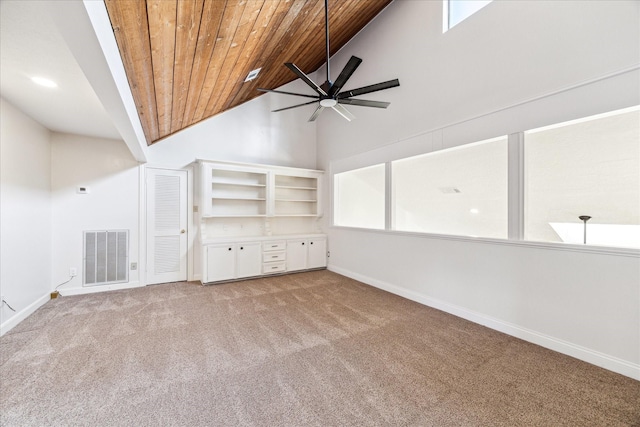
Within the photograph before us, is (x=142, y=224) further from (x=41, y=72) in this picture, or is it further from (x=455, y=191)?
(x=455, y=191)

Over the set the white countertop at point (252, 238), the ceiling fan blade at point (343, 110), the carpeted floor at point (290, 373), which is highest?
the ceiling fan blade at point (343, 110)

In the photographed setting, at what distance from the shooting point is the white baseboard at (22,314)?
108 inches

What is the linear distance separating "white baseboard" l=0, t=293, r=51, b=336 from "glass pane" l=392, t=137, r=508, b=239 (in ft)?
16.2

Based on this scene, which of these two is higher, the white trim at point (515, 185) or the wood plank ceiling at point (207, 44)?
the wood plank ceiling at point (207, 44)

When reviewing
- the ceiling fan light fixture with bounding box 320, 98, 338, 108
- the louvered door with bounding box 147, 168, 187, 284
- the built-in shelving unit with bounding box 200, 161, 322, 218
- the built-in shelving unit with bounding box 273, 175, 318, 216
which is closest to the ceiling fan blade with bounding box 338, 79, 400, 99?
the ceiling fan light fixture with bounding box 320, 98, 338, 108

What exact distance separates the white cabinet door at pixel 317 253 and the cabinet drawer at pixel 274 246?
24.3 inches

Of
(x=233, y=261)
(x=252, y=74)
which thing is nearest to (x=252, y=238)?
(x=233, y=261)

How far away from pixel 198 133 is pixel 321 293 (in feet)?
12.2

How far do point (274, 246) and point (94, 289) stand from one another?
9.71 feet

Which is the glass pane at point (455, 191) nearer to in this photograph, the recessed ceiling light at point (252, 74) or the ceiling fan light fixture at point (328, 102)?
the ceiling fan light fixture at point (328, 102)

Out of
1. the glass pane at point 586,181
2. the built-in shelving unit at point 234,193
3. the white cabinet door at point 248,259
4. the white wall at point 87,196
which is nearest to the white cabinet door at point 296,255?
the white cabinet door at point 248,259

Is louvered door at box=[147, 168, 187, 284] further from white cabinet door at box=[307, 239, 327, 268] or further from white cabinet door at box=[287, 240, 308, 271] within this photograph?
white cabinet door at box=[307, 239, 327, 268]

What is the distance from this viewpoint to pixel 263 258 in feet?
16.4

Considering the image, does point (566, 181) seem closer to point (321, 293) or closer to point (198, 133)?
point (321, 293)
